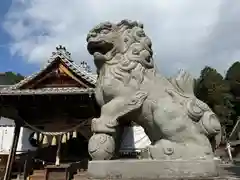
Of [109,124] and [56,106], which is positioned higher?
[56,106]

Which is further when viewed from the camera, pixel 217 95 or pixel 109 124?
pixel 217 95

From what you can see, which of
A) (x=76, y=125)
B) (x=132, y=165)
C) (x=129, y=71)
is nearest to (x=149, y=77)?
(x=129, y=71)

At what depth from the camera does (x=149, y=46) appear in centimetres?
292

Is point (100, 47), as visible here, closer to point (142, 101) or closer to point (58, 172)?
point (142, 101)

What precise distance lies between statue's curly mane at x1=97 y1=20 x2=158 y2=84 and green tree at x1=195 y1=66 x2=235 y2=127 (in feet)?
82.8

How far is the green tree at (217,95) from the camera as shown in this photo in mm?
27109

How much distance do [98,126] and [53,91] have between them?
7.26 metres

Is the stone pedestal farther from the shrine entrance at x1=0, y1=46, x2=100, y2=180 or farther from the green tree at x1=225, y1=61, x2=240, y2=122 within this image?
the green tree at x1=225, y1=61, x2=240, y2=122

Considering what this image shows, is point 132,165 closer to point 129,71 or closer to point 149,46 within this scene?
point 129,71

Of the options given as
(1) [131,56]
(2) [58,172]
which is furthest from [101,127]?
(2) [58,172]

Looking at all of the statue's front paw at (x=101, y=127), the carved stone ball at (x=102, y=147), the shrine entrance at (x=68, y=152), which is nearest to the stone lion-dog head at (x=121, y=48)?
the statue's front paw at (x=101, y=127)

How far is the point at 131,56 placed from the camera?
9.18 feet

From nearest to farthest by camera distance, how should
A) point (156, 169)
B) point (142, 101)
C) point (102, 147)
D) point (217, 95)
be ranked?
1. point (156, 169)
2. point (102, 147)
3. point (142, 101)
4. point (217, 95)

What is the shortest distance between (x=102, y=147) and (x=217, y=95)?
28.0m
